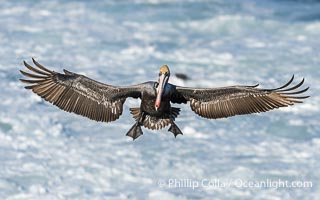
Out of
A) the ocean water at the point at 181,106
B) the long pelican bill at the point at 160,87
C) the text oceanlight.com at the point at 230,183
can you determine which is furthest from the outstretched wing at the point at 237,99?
the text oceanlight.com at the point at 230,183

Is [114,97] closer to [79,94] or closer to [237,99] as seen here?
[79,94]

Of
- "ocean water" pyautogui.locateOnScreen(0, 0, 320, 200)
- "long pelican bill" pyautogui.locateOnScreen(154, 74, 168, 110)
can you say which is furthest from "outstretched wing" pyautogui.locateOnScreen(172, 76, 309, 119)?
"ocean water" pyautogui.locateOnScreen(0, 0, 320, 200)

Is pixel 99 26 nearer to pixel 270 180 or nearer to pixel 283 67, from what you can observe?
pixel 283 67

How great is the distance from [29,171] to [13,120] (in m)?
2.99

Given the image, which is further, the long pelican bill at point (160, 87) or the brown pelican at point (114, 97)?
the brown pelican at point (114, 97)

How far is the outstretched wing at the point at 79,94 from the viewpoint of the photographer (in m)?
12.2

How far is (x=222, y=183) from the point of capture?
62.5 ft

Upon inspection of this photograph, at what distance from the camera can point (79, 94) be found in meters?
12.2

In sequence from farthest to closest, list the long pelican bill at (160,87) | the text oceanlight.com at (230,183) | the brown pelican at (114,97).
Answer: the text oceanlight.com at (230,183)
the brown pelican at (114,97)
the long pelican bill at (160,87)

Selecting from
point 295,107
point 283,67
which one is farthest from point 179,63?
point 295,107

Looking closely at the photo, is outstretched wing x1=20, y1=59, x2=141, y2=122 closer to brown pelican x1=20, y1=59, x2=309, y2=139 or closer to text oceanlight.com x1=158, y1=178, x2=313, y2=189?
brown pelican x1=20, y1=59, x2=309, y2=139

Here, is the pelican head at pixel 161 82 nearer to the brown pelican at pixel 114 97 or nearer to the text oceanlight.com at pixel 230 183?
the brown pelican at pixel 114 97

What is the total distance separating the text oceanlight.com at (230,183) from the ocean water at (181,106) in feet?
0.14

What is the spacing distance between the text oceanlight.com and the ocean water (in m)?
0.04
